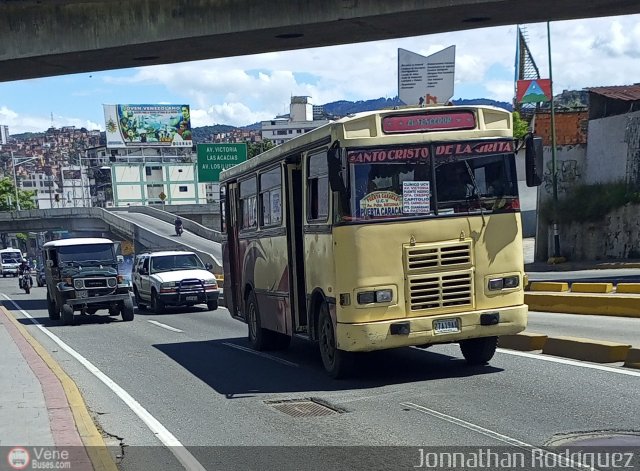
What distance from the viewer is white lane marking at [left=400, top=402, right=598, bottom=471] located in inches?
278

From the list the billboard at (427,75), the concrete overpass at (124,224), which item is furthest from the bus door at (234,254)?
the concrete overpass at (124,224)

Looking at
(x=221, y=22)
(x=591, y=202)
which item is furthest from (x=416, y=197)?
(x=591, y=202)

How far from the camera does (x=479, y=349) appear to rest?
40.6 feet

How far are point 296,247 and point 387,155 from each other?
8.58ft

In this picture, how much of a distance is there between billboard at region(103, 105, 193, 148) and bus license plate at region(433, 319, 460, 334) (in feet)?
387

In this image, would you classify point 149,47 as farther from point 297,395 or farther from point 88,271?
point 297,395

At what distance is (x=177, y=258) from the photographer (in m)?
31.1

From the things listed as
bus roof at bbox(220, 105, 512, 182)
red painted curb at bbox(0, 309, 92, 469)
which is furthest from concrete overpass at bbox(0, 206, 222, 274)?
bus roof at bbox(220, 105, 512, 182)

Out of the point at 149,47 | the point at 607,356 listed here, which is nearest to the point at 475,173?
the point at 607,356

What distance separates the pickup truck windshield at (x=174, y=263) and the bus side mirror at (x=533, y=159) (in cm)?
A: 2016

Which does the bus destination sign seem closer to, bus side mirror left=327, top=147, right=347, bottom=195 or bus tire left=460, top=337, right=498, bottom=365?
bus side mirror left=327, top=147, right=347, bottom=195

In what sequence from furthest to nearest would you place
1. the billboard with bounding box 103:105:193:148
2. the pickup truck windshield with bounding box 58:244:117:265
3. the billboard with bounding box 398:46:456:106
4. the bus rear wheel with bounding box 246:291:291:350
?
the billboard with bounding box 103:105:193:148
the billboard with bounding box 398:46:456:106
the pickup truck windshield with bounding box 58:244:117:265
the bus rear wheel with bounding box 246:291:291:350

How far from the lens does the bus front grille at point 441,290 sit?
11.2 meters

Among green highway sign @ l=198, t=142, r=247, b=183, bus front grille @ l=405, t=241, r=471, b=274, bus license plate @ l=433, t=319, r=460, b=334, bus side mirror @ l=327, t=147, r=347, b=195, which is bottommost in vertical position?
bus license plate @ l=433, t=319, r=460, b=334
